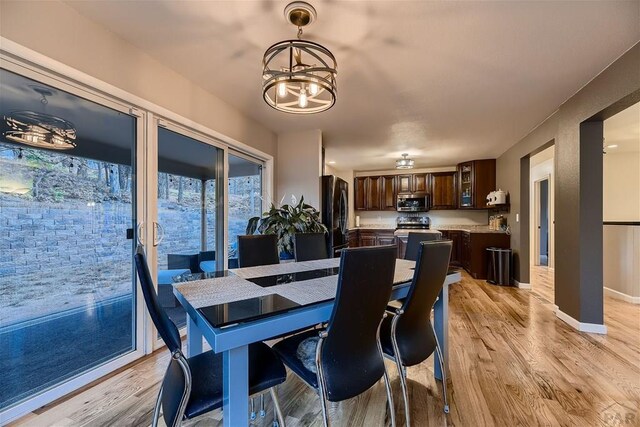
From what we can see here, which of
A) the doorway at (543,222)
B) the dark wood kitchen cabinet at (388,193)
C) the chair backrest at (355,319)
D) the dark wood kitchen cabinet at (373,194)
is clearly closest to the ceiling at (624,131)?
the doorway at (543,222)

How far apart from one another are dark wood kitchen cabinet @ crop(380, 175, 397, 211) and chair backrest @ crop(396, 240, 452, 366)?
5.39 m

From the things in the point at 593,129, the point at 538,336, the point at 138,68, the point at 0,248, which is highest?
the point at 138,68

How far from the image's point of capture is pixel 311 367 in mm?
1266

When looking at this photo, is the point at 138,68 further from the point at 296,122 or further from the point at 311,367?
the point at 311,367

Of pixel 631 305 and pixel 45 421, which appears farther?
pixel 631 305

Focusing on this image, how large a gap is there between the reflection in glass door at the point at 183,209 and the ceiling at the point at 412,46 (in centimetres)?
65

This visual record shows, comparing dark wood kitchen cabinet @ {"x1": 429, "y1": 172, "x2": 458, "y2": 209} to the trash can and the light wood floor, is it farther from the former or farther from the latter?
the light wood floor

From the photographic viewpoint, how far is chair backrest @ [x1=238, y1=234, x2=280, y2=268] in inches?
92.9

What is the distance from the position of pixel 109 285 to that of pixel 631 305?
226 inches

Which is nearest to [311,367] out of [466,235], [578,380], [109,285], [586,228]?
[109,285]

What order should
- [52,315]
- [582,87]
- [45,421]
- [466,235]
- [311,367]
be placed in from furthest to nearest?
1. [466,235]
2. [582,87]
3. [52,315]
4. [45,421]
5. [311,367]

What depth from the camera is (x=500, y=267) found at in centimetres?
470

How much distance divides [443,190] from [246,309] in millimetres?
6242

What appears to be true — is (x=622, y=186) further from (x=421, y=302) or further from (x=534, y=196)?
(x=421, y=302)
